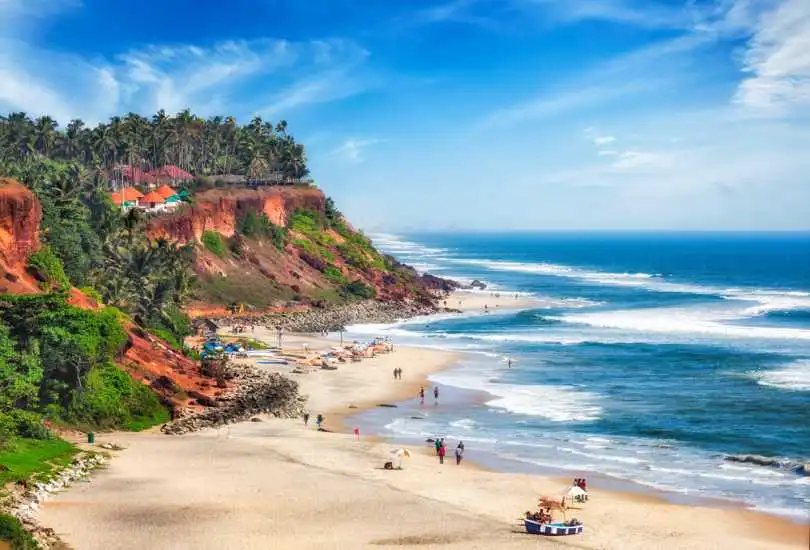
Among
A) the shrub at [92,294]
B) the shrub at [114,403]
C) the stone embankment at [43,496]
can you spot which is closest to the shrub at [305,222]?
the shrub at [92,294]

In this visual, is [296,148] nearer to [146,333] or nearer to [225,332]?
[225,332]

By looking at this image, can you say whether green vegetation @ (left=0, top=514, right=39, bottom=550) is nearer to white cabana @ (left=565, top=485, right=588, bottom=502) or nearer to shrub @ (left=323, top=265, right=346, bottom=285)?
white cabana @ (left=565, top=485, right=588, bottom=502)

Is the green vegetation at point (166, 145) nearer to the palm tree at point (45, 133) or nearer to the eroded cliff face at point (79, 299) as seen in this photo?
the palm tree at point (45, 133)

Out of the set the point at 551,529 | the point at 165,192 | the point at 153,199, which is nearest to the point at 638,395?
the point at 551,529

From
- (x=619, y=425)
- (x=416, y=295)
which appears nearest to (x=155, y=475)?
(x=619, y=425)

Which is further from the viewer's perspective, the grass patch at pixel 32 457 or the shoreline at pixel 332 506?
the grass patch at pixel 32 457

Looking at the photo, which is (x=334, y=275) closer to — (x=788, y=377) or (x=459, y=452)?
(x=788, y=377)
